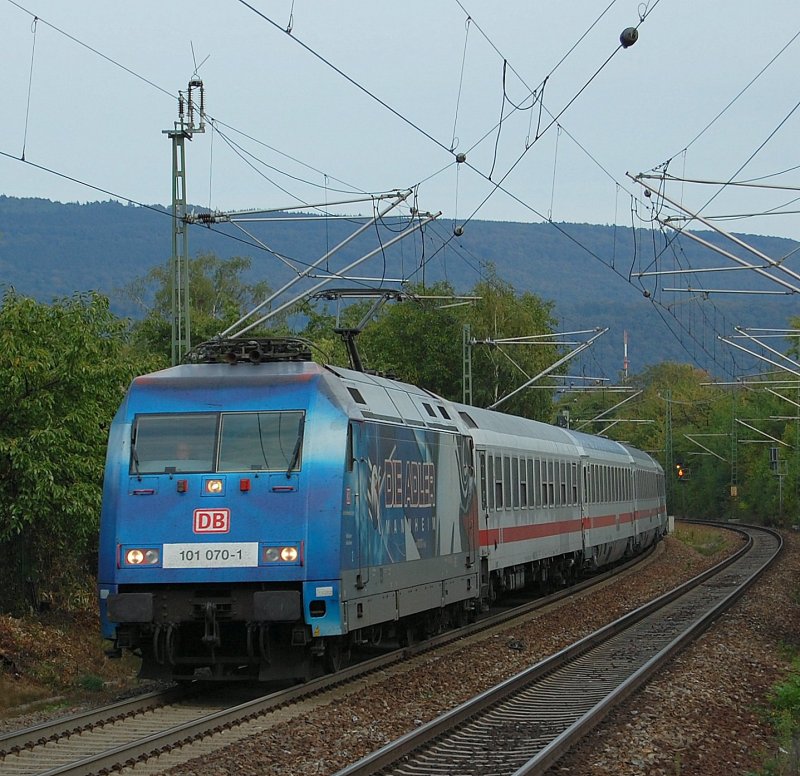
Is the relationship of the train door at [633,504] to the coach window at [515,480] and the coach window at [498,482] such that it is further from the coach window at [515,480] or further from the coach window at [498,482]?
the coach window at [498,482]

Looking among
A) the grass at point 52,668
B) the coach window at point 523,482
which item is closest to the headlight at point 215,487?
the grass at point 52,668

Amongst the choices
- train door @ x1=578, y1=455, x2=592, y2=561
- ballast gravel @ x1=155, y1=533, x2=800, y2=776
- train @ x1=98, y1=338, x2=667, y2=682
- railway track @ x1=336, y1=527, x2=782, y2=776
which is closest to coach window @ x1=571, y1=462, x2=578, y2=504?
train door @ x1=578, y1=455, x2=592, y2=561

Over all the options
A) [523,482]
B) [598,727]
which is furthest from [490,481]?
[598,727]

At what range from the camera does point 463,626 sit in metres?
20.8

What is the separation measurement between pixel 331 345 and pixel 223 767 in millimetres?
32039

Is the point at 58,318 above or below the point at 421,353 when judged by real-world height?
below

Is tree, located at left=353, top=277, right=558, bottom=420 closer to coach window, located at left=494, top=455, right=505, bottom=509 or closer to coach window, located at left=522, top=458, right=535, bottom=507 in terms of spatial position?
coach window, located at left=522, top=458, right=535, bottom=507

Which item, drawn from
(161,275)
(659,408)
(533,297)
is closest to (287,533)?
(533,297)

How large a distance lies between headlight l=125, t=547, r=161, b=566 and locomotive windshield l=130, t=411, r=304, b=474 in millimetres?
764

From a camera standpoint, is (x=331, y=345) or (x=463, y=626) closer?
(x=463, y=626)

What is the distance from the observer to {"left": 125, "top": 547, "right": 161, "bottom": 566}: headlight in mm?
13125

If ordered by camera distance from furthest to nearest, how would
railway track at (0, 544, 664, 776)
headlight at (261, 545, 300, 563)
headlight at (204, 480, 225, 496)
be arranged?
headlight at (204, 480, 225, 496) < headlight at (261, 545, 300, 563) < railway track at (0, 544, 664, 776)

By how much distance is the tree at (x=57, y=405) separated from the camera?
16062 mm

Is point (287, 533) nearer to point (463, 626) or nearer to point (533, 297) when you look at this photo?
point (463, 626)
